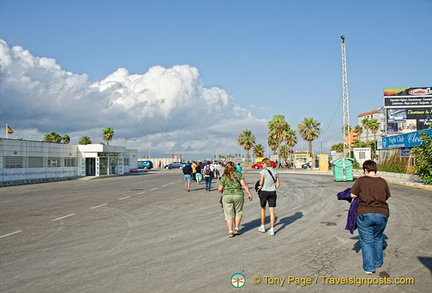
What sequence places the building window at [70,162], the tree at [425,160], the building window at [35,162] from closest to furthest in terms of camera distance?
the tree at [425,160] → the building window at [35,162] → the building window at [70,162]

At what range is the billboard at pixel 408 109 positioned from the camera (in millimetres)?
48938

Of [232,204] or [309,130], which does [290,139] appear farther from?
[232,204]

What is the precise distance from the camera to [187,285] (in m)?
5.01

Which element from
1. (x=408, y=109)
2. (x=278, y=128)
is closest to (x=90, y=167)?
(x=278, y=128)

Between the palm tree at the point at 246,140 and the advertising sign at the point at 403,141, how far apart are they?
165 feet

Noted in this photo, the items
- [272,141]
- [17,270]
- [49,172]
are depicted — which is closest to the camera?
[17,270]

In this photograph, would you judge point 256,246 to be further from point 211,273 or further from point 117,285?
point 117,285

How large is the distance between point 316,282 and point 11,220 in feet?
32.6

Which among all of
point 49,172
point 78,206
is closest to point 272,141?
point 49,172

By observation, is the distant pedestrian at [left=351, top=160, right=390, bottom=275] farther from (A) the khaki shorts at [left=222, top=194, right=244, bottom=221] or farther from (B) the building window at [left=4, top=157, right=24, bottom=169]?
(B) the building window at [left=4, top=157, right=24, bottom=169]

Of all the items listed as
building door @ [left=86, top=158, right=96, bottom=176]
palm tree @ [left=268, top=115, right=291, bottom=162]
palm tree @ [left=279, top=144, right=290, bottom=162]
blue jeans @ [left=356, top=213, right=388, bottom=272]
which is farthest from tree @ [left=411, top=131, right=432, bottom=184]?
palm tree @ [left=279, top=144, right=290, bottom=162]

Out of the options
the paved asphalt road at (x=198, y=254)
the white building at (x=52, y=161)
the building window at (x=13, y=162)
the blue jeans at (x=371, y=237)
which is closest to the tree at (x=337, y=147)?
the white building at (x=52, y=161)

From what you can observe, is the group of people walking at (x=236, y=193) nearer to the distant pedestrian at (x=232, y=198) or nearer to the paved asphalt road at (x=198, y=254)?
the distant pedestrian at (x=232, y=198)

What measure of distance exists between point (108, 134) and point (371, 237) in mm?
78982
